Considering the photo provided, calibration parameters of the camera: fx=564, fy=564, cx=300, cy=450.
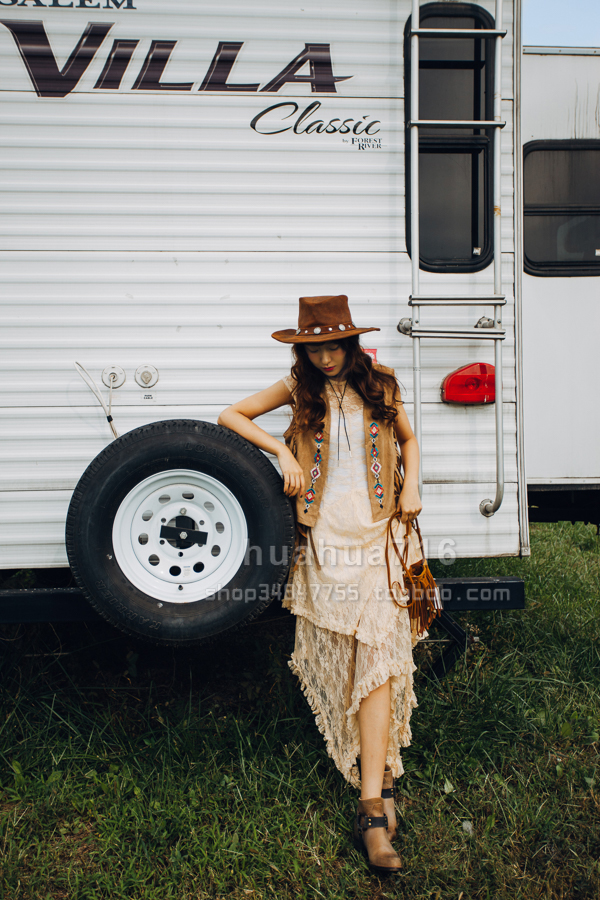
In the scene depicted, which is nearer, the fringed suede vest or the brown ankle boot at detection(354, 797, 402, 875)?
the brown ankle boot at detection(354, 797, 402, 875)

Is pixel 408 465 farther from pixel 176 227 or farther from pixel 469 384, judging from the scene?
pixel 176 227

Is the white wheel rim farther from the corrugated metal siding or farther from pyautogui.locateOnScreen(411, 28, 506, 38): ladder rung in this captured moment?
pyautogui.locateOnScreen(411, 28, 506, 38): ladder rung

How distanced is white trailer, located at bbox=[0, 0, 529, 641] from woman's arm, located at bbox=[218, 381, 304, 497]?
173 millimetres

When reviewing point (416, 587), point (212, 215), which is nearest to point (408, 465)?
point (416, 587)

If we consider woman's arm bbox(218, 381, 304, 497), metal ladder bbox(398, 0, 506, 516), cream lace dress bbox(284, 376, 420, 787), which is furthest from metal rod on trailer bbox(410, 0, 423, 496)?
woman's arm bbox(218, 381, 304, 497)

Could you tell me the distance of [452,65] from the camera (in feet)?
7.50

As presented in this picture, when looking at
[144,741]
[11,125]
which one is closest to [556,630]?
[144,741]

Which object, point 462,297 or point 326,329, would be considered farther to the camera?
point 462,297

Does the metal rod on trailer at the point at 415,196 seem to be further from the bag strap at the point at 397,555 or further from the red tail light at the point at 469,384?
the bag strap at the point at 397,555

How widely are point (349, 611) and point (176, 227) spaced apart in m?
1.61

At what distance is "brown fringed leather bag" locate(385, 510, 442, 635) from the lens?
2025mm

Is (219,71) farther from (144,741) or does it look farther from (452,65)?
(144,741)

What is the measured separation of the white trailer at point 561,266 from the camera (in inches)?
101

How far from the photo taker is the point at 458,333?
221cm
